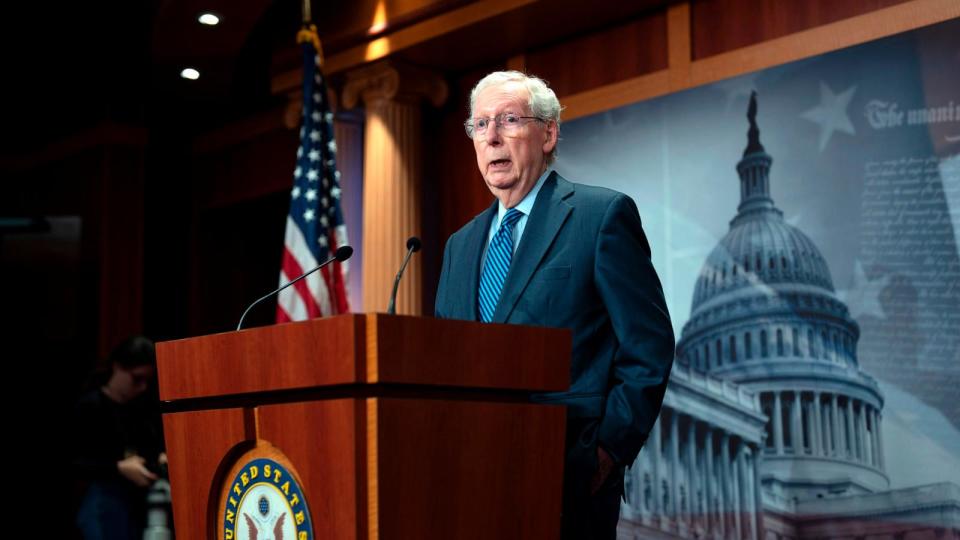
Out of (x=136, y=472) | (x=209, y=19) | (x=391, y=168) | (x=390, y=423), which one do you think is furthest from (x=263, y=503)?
(x=209, y=19)

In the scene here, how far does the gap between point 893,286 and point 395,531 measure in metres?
3.36

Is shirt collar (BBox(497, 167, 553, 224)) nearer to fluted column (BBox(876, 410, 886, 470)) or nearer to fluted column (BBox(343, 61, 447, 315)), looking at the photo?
→ fluted column (BBox(876, 410, 886, 470))

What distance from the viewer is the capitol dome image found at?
4.62 m

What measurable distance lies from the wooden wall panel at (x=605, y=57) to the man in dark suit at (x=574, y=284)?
10.7ft

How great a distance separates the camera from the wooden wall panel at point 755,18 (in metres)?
4.87

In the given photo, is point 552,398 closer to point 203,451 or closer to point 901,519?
point 203,451

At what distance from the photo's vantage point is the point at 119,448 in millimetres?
5402

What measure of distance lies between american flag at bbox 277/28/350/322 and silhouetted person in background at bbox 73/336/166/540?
731 mm

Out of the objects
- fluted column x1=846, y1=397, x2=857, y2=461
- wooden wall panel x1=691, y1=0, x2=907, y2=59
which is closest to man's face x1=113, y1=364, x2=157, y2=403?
→ wooden wall panel x1=691, y1=0, x2=907, y2=59

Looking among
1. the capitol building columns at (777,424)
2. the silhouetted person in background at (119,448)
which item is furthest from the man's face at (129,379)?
the capitol building columns at (777,424)

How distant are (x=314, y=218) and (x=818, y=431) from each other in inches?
99.8

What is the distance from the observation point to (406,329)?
1703mm

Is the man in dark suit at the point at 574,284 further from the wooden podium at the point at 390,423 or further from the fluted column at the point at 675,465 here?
the fluted column at the point at 675,465

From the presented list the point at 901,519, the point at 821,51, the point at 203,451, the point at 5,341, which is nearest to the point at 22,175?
the point at 5,341
